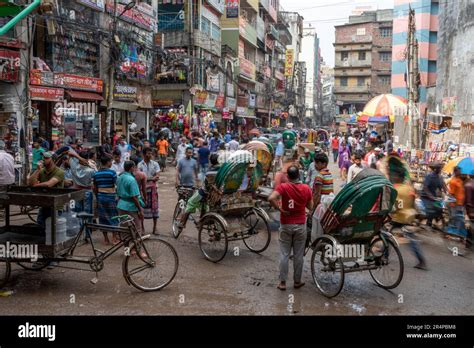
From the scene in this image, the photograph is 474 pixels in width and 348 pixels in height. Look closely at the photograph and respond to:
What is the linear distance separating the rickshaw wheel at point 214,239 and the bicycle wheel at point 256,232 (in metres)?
0.48

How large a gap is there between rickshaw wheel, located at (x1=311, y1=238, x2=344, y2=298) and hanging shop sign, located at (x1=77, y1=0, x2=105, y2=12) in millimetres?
16658

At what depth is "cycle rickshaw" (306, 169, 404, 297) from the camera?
6230 millimetres

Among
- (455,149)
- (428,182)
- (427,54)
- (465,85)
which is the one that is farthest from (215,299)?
(427,54)

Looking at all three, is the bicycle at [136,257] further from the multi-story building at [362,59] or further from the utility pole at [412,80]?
the multi-story building at [362,59]

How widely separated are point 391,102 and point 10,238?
59.7 ft

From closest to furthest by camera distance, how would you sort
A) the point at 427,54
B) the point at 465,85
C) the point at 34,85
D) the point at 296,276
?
the point at 296,276 → the point at 34,85 → the point at 465,85 → the point at 427,54

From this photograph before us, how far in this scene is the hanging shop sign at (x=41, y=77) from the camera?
15.8 meters

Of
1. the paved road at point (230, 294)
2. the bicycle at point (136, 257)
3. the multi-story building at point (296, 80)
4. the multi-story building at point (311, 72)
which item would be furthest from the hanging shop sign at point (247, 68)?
the multi-story building at point (311, 72)

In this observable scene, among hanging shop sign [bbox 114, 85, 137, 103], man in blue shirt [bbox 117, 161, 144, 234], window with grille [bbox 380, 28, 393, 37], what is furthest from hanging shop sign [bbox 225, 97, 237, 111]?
window with grille [bbox 380, 28, 393, 37]

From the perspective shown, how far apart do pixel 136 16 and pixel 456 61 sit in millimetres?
17652

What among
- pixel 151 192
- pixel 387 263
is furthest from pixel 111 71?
pixel 387 263

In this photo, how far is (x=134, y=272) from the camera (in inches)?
249
